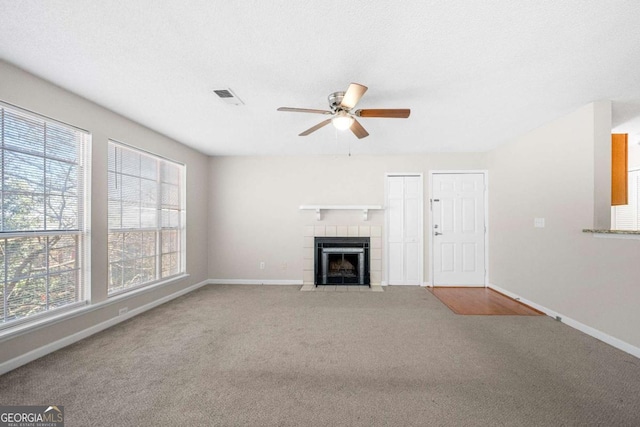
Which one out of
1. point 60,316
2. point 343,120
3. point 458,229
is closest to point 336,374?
point 343,120

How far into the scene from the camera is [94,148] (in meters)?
2.66

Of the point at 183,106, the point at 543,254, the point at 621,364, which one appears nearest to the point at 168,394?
the point at 183,106

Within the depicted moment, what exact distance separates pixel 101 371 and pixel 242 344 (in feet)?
3.50

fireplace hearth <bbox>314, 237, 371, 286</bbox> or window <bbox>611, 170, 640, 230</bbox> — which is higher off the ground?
window <bbox>611, 170, 640, 230</bbox>

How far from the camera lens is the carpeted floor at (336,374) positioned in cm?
156

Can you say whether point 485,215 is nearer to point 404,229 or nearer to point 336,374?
point 404,229

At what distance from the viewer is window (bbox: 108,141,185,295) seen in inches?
117

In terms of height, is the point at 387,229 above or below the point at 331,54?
below

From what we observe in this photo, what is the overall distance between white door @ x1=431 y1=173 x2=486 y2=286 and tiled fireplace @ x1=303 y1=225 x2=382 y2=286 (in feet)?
3.48

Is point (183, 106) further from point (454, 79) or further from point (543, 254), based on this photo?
point (543, 254)

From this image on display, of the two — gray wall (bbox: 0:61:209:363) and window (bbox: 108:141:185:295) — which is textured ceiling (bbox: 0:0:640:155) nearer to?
gray wall (bbox: 0:61:209:363)

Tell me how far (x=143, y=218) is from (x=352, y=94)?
3.13 meters

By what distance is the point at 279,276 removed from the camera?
4711 millimetres

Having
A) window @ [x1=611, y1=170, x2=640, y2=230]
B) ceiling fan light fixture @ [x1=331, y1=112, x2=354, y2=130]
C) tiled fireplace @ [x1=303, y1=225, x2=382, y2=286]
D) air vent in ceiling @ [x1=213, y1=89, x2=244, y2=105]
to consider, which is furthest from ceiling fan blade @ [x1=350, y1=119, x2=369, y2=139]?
window @ [x1=611, y1=170, x2=640, y2=230]
